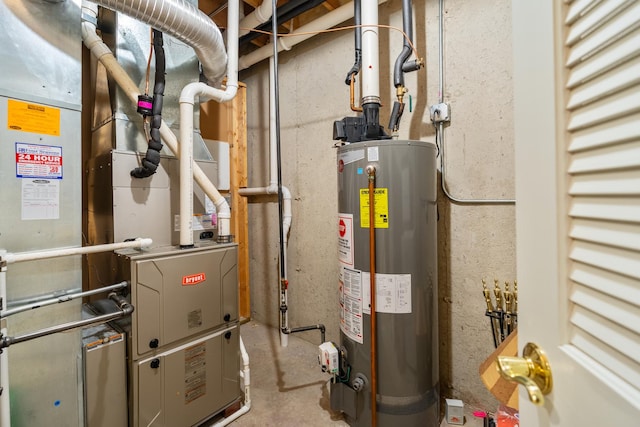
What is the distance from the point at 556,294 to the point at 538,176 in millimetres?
171

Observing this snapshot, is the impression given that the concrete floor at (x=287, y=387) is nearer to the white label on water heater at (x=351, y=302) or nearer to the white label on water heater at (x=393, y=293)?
the white label on water heater at (x=351, y=302)

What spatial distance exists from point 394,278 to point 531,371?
0.94m

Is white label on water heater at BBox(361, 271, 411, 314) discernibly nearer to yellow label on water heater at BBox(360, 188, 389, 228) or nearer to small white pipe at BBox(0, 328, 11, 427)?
yellow label on water heater at BBox(360, 188, 389, 228)

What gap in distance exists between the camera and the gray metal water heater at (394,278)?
1366mm

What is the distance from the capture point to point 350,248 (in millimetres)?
1475

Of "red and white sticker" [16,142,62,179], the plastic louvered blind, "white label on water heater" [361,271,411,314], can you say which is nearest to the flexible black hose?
→ "red and white sticker" [16,142,62,179]

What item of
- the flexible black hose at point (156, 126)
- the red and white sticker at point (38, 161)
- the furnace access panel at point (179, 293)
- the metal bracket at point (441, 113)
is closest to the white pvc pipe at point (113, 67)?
the flexible black hose at point (156, 126)

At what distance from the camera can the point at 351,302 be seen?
1.47 m

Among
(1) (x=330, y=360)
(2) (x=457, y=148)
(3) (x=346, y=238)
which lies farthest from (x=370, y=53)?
(1) (x=330, y=360)

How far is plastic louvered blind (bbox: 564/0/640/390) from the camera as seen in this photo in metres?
0.31

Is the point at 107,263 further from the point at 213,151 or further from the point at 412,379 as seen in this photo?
the point at 412,379

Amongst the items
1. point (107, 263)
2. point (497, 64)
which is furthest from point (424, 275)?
point (107, 263)

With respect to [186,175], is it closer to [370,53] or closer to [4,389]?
[4,389]

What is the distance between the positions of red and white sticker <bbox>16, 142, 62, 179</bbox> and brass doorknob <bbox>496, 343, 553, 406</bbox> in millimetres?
1604
